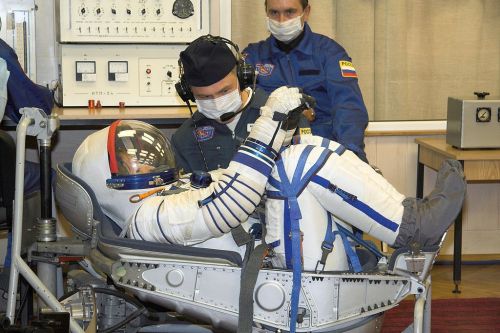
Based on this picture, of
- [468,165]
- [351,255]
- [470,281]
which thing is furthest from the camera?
[470,281]

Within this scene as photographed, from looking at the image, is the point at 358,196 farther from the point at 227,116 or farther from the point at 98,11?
the point at 98,11

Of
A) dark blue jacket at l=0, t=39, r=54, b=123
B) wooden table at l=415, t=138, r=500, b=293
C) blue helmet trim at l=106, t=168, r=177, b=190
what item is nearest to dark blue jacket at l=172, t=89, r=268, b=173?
blue helmet trim at l=106, t=168, r=177, b=190

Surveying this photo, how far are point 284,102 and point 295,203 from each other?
245 millimetres

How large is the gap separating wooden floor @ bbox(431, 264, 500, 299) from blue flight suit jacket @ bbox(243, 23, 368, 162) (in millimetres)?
1115

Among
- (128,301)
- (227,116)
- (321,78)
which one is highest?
(321,78)

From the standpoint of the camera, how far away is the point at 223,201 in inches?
82.4

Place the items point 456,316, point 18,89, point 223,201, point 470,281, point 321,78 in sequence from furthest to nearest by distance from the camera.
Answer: point 470,281 → point 456,316 → point 321,78 → point 18,89 → point 223,201

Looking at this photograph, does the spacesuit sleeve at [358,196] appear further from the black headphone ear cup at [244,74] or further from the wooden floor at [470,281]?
the wooden floor at [470,281]

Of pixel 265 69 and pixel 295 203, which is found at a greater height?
pixel 265 69

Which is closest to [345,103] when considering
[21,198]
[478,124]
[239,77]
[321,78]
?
[321,78]

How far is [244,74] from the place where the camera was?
8.72 ft

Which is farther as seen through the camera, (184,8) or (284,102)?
(184,8)

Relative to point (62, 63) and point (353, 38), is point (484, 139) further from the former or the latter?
point (62, 63)

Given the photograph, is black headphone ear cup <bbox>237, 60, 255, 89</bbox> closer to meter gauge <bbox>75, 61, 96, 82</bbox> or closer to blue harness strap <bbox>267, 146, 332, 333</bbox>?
blue harness strap <bbox>267, 146, 332, 333</bbox>
